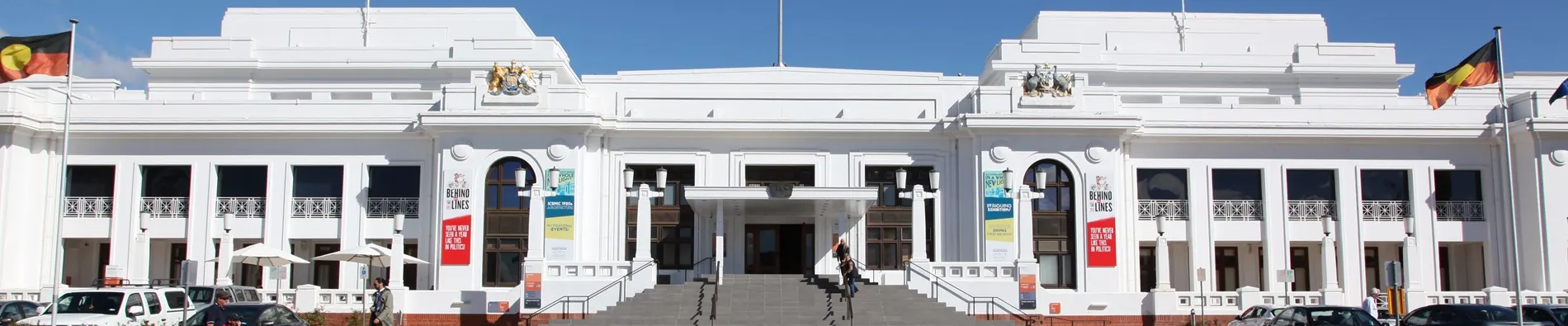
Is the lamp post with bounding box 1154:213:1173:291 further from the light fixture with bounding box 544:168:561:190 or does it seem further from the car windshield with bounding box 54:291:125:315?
the car windshield with bounding box 54:291:125:315

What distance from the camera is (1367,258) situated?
3559cm

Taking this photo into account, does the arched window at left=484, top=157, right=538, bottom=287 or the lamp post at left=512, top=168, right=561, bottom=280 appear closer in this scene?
the lamp post at left=512, top=168, right=561, bottom=280

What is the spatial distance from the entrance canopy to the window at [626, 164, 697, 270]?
1587 millimetres

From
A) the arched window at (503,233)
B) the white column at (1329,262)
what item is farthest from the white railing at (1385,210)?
the arched window at (503,233)

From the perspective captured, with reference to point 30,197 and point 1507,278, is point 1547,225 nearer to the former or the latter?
point 1507,278

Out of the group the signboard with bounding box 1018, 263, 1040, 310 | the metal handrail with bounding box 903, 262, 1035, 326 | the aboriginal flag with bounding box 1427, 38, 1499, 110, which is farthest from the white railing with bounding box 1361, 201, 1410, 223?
the metal handrail with bounding box 903, 262, 1035, 326

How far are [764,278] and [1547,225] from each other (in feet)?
68.5

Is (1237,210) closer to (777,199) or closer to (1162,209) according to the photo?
(1162,209)

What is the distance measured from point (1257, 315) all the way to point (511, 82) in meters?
19.1

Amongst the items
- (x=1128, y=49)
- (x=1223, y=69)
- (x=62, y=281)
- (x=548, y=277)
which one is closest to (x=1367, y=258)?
(x=1223, y=69)

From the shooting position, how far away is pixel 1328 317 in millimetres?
23391

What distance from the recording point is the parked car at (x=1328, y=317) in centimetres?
2311

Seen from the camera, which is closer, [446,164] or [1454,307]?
[1454,307]

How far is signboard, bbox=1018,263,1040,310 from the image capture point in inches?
1164
